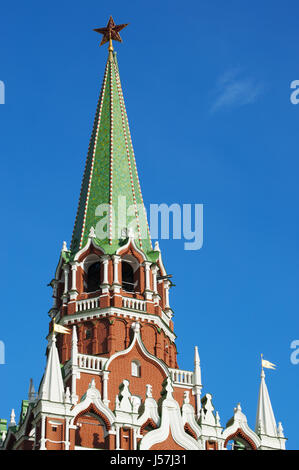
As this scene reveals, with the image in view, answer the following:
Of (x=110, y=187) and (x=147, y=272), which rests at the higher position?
(x=110, y=187)

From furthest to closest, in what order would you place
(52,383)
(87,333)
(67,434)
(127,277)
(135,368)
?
1. (127,277)
2. (87,333)
3. (135,368)
4. (52,383)
5. (67,434)

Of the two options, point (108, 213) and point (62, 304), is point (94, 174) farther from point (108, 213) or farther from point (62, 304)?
point (62, 304)

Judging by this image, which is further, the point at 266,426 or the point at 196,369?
the point at 196,369

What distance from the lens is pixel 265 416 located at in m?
44.6

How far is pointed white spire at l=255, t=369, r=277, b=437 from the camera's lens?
44.2m

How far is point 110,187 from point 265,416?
13095 mm

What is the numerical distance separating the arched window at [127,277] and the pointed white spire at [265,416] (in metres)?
7.71

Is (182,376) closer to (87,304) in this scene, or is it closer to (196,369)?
(196,369)

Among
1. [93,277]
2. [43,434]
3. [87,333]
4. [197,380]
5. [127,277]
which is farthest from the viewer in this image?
[127,277]

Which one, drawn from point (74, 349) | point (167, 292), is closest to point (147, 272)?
point (167, 292)

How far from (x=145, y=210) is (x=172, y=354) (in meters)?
7.26

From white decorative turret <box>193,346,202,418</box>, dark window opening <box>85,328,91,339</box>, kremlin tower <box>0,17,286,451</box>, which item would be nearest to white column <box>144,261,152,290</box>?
kremlin tower <box>0,17,286,451</box>

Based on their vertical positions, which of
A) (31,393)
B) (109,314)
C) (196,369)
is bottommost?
(31,393)
